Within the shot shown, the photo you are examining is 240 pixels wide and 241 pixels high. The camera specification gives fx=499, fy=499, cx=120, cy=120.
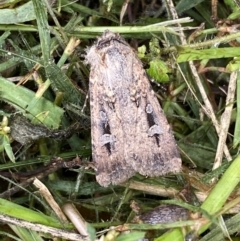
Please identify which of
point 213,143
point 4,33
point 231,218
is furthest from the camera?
point 213,143

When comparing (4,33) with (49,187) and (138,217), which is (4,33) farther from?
(138,217)

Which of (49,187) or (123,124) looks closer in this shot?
(123,124)

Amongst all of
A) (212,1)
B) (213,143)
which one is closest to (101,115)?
(213,143)

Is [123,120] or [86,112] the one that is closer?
[123,120]

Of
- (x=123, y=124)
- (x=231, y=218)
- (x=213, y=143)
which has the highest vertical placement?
(x=123, y=124)
